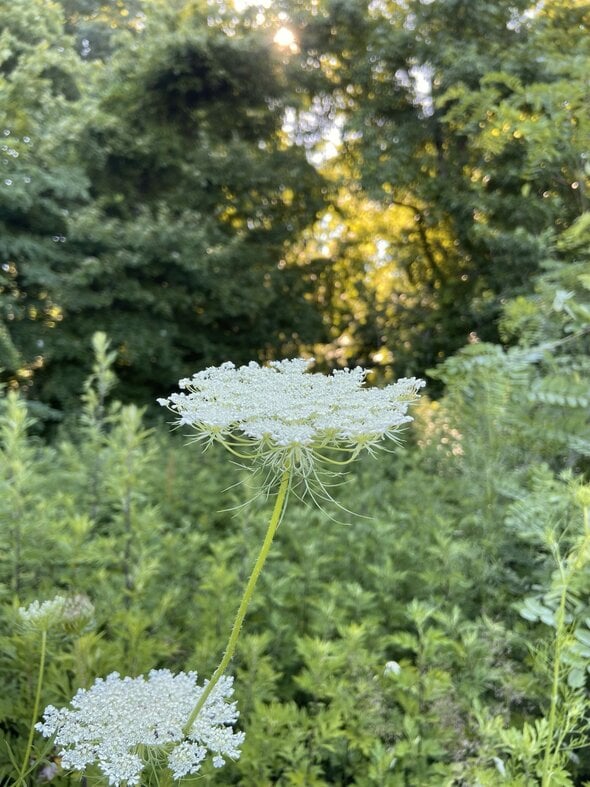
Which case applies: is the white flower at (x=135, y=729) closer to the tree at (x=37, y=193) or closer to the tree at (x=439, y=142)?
the tree at (x=37, y=193)

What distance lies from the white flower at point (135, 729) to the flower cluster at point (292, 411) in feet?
1.22

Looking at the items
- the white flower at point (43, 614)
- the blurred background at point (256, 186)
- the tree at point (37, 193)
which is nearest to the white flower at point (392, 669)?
the white flower at point (43, 614)

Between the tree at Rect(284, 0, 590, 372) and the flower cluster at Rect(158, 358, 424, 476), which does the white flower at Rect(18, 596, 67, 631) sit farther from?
the tree at Rect(284, 0, 590, 372)

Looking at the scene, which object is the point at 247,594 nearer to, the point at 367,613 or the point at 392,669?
the point at 392,669

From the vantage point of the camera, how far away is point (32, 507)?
2.31 m

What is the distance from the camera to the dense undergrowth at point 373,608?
1.28m

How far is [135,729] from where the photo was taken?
2.67 ft

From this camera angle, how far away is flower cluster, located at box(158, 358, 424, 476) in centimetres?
80

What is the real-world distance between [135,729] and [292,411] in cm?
49

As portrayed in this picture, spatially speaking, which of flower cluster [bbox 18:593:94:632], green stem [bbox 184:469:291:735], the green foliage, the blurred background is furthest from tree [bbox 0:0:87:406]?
green stem [bbox 184:469:291:735]

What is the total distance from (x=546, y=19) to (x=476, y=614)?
20.0 feet

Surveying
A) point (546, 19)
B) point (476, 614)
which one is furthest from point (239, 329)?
point (476, 614)

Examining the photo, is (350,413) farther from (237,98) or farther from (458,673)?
(237,98)

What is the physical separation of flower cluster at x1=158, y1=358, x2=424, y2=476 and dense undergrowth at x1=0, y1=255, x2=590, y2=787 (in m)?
0.19
